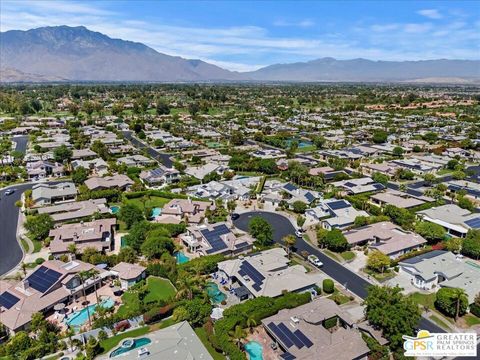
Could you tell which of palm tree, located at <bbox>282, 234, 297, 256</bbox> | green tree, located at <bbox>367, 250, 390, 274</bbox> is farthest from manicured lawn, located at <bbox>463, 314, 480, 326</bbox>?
palm tree, located at <bbox>282, 234, 297, 256</bbox>

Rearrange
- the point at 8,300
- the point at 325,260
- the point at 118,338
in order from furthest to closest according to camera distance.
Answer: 1. the point at 325,260
2. the point at 8,300
3. the point at 118,338

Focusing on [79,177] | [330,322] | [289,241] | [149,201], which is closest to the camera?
[330,322]

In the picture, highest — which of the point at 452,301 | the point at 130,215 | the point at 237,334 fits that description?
the point at 452,301

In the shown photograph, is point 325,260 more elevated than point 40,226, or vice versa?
point 40,226

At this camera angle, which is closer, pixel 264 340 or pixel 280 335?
pixel 280 335

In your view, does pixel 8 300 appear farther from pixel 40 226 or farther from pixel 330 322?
pixel 330 322

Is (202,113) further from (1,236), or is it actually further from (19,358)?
(19,358)

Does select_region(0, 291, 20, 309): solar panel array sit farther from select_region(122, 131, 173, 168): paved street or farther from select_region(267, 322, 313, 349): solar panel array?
select_region(122, 131, 173, 168): paved street

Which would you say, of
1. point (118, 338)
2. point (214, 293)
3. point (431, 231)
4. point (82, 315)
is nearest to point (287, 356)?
point (214, 293)
